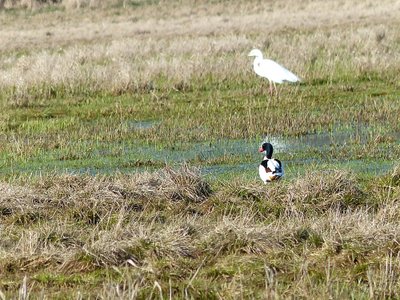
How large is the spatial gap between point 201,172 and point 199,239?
335cm

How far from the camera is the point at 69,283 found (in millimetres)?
6832

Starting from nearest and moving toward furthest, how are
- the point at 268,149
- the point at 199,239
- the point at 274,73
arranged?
the point at 199,239 → the point at 268,149 → the point at 274,73

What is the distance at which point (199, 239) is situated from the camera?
24.8ft

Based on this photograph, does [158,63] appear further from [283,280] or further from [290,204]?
[283,280]

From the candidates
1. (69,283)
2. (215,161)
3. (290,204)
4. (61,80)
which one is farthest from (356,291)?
(61,80)

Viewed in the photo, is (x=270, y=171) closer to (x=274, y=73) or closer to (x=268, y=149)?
(x=268, y=149)

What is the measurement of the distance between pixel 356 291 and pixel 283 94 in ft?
35.2

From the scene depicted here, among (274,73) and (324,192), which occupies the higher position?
(274,73)

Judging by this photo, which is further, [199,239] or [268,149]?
[268,149]

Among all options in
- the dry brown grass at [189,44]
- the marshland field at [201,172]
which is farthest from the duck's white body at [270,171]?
the dry brown grass at [189,44]

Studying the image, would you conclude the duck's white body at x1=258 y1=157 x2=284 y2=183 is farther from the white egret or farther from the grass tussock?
the white egret

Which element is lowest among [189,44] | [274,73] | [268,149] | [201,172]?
[201,172]

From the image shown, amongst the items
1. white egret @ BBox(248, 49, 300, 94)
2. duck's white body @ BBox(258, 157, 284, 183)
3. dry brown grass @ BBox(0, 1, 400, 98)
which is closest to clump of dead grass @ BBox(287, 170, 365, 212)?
duck's white body @ BBox(258, 157, 284, 183)

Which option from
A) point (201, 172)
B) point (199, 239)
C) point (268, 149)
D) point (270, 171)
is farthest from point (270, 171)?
point (199, 239)
